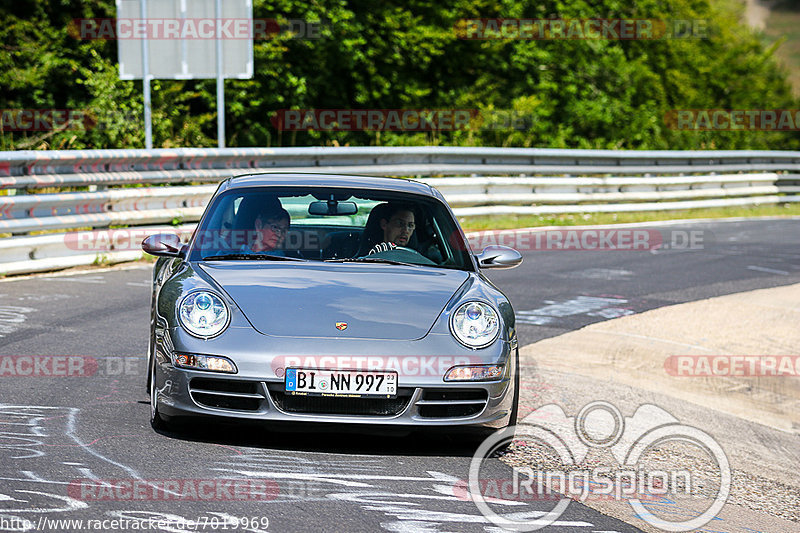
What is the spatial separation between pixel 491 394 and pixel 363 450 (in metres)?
0.65

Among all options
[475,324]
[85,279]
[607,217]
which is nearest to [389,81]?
[607,217]

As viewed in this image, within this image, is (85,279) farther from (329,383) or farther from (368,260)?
(329,383)

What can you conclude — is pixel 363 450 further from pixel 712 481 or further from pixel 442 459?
pixel 712 481

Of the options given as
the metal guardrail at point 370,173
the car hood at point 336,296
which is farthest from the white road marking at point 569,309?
the metal guardrail at point 370,173

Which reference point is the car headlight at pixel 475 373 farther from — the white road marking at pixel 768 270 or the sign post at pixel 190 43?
the sign post at pixel 190 43

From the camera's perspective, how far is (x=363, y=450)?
5379 millimetres

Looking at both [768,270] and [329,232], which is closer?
[329,232]

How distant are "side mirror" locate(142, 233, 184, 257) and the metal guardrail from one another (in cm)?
523

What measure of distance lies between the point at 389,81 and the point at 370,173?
17.4 metres

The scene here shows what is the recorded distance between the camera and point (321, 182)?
662cm

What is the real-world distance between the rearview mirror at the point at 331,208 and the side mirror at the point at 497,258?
2.53ft

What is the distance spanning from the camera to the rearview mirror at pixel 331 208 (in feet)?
21.4

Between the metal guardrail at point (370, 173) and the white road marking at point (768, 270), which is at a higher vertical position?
the metal guardrail at point (370, 173)

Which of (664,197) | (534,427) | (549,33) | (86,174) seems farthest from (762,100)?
(534,427)
